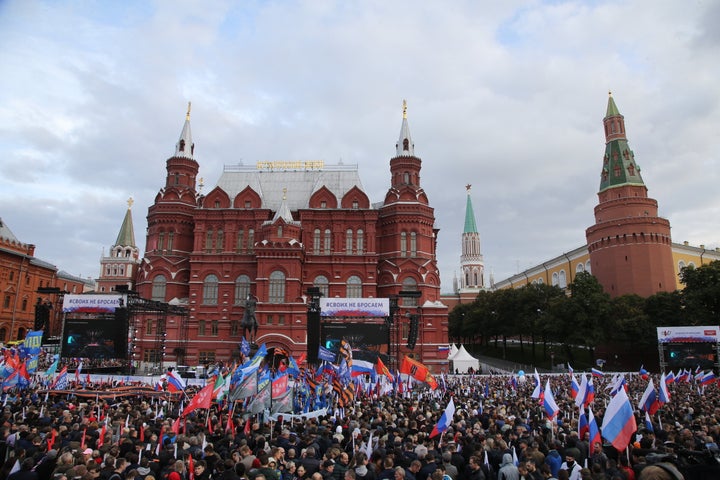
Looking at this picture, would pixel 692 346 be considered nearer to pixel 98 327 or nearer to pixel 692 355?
pixel 692 355

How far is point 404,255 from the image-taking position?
50156 millimetres

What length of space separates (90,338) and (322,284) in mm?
21265

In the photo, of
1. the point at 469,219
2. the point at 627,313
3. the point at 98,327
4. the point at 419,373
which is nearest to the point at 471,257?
the point at 469,219

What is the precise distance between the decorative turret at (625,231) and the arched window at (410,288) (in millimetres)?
29327

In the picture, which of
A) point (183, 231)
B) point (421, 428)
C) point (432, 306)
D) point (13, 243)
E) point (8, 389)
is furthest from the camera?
point (13, 243)

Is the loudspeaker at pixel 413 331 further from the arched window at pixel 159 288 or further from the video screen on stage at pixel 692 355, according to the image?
the arched window at pixel 159 288

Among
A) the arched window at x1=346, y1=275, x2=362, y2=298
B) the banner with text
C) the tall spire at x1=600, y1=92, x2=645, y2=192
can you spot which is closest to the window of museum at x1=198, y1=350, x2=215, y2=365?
the arched window at x1=346, y1=275, x2=362, y2=298

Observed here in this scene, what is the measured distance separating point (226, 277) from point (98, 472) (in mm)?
42497

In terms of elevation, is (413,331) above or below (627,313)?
below

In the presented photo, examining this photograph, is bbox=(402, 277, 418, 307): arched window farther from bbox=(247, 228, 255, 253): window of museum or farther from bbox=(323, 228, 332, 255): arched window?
bbox=(247, 228, 255, 253): window of museum

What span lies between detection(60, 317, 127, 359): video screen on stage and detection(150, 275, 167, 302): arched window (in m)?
11.8

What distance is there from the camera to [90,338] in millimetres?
37562

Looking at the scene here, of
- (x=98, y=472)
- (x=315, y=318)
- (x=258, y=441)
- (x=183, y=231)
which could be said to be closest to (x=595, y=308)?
(x=315, y=318)

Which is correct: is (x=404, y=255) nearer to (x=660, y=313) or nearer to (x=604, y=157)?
(x=660, y=313)
